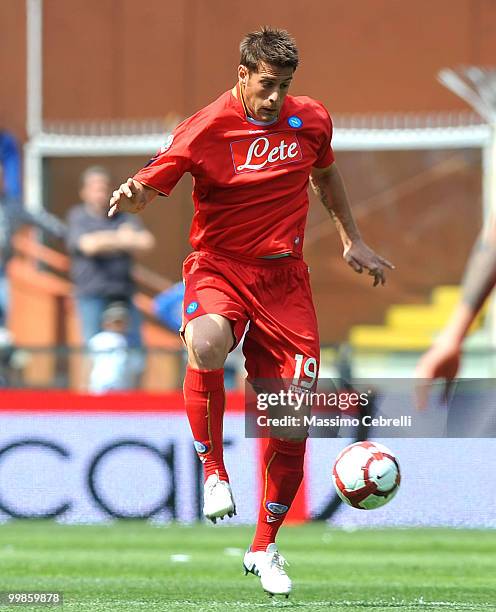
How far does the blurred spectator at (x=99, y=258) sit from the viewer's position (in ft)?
44.0

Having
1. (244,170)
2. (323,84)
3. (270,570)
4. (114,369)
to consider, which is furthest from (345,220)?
(323,84)

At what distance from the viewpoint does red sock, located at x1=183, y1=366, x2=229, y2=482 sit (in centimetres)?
681

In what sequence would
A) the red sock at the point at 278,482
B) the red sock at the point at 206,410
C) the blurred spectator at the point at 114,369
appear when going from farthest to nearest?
the blurred spectator at the point at 114,369
the red sock at the point at 278,482
the red sock at the point at 206,410

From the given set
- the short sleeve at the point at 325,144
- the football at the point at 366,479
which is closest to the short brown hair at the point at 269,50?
the short sleeve at the point at 325,144

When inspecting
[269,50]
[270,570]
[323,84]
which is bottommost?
[323,84]

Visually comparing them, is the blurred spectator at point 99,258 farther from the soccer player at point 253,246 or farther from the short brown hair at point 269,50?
the short brown hair at point 269,50

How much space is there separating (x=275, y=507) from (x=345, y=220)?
154 centimetres

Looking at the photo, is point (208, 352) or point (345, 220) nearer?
point (208, 352)

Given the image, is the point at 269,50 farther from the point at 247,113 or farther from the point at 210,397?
the point at 210,397

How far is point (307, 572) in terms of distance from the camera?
27.8 ft

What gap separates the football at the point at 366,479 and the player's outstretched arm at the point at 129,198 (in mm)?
1622

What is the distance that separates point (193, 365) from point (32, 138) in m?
11.2

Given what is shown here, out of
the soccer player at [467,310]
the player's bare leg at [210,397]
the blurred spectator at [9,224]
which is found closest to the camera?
the soccer player at [467,310]

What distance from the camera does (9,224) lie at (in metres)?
15.0
